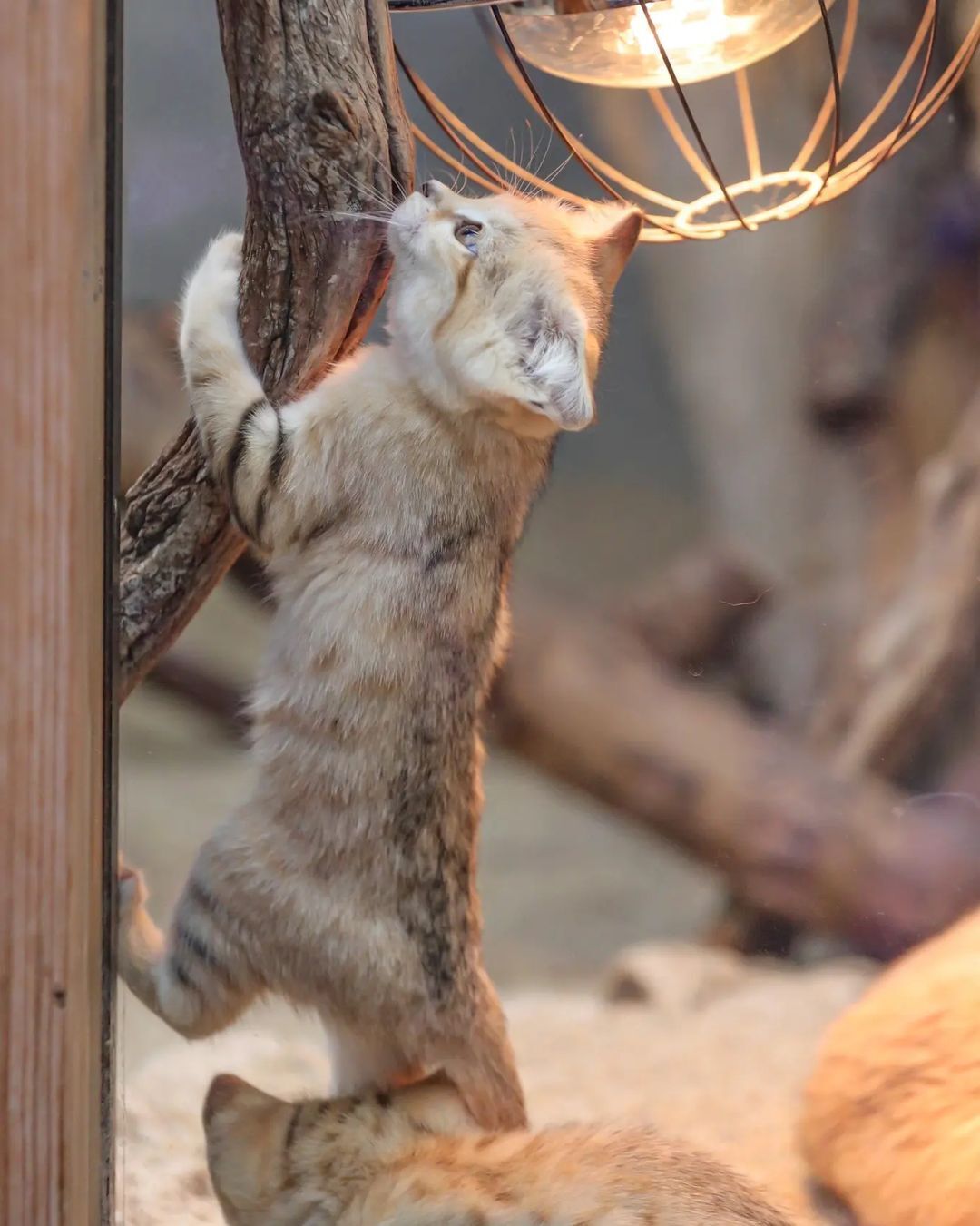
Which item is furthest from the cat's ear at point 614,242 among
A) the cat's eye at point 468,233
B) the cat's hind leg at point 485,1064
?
the cat's hind leg at point 485,1064

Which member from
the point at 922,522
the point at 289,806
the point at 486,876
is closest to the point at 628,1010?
the point at 486,876

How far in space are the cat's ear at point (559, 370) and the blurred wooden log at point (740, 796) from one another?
59cm

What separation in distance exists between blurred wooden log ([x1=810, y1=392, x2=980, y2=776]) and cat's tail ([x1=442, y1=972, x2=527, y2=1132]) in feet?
2.84

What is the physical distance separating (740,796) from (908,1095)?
0.51 meters

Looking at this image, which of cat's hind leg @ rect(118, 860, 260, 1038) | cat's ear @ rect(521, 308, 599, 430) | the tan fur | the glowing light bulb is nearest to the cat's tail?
cat's hind leg @ rect(118, 860, 260, 1038)

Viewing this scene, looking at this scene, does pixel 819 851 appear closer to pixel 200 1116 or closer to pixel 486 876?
pixel 486 876

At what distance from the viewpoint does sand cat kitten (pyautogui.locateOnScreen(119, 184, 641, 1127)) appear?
45.6 inches

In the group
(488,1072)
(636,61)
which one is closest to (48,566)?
(488,1072)

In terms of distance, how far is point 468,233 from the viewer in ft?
4.03

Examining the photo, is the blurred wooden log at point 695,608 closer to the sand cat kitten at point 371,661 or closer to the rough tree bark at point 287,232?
the sand cat kitten at point 371,661

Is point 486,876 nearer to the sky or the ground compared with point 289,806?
nearer to the ground

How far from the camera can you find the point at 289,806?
1176 mm

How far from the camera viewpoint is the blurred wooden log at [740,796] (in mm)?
1768

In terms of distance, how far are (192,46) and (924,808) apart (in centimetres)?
145
